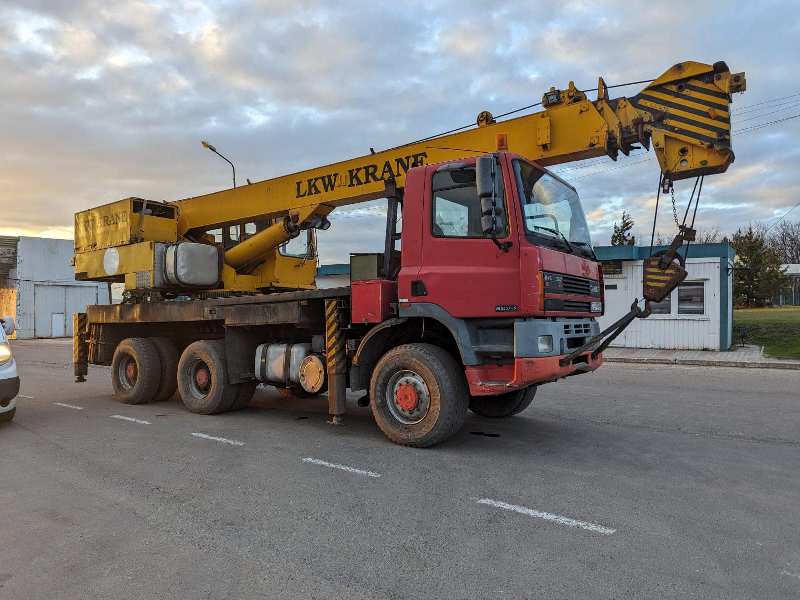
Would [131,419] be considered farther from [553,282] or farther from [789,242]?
[789,242]

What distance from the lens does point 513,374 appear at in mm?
5645

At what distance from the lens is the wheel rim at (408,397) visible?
6.07 meters

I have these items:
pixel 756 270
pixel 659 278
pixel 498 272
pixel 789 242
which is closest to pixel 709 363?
pixel 659 278

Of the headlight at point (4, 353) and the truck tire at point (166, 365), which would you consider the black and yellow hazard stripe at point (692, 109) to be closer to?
the truck tire at point (166, 365)

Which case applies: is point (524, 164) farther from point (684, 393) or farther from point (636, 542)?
point (684, 393)

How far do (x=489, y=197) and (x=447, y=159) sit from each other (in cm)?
168

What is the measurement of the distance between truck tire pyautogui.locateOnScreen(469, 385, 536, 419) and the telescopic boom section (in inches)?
115

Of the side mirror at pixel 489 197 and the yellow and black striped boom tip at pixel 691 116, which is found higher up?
the yellow and black striped boom tip at pixel 691 116

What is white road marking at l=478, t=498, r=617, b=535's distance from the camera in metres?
3.93

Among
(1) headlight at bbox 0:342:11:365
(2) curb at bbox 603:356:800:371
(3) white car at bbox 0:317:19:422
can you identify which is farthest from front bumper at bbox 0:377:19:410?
(2) curb at bbox 603:356:800:371

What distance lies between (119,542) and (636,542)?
333cm

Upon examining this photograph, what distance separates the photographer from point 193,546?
3715mm

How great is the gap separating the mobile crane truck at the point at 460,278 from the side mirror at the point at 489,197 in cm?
1

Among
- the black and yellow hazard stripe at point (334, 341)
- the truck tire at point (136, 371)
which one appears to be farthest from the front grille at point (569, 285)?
the truck tire at point (136, 371)
